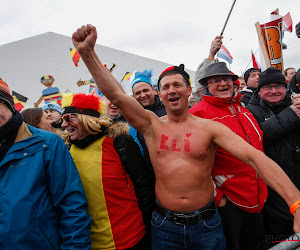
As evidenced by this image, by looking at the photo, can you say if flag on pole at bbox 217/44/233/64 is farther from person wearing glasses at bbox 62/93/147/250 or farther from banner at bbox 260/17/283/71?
person wearing glasses at bbox 62/93/147/250

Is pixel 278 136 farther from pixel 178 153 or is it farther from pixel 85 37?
pixel 85 37

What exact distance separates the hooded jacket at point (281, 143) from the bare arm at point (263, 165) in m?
0.87

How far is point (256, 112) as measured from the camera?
8.11ft

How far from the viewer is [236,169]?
1.92m

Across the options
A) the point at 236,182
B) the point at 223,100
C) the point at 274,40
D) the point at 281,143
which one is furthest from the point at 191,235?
the point at 274,40

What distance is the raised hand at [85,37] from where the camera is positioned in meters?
1.47

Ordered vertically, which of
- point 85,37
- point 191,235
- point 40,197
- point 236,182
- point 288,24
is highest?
point 288,24

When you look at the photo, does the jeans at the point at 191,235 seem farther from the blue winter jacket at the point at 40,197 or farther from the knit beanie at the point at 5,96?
the knit beanie at the point at 5,96

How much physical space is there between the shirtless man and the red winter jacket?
24 cm

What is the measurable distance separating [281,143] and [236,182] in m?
0.86

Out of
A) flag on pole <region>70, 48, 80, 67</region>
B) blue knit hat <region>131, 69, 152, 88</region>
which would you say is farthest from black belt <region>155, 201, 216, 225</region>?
flag on pole <region>70, 48, 80, 67</region>

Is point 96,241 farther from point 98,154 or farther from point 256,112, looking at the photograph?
point 256,112

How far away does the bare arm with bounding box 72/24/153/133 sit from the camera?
4.88ft

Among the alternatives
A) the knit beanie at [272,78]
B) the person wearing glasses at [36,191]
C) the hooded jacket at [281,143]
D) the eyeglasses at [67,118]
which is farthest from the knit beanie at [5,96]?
the knit beanie at [272,78]
